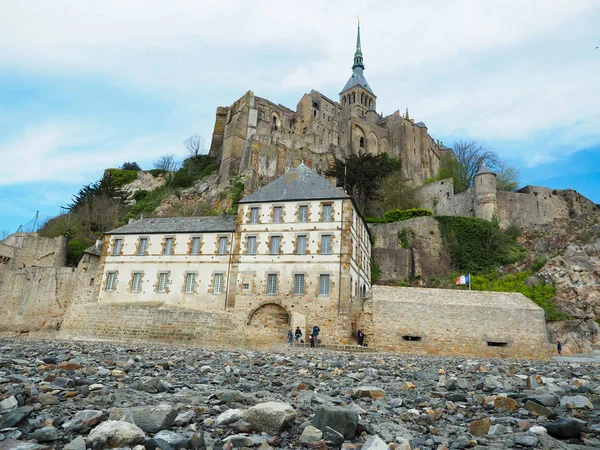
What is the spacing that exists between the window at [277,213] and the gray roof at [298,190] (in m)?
0.56

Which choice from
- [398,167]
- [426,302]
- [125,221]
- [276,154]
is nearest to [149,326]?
[426,302]

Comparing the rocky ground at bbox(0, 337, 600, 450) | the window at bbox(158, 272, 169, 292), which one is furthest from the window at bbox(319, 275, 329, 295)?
the rocky ground at bbox(0, 337, 600, 450)

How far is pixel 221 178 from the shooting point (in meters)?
60.8

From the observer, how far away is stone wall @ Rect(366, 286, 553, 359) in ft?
72.2

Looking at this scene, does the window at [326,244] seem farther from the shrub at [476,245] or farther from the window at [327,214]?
the shrub at [476,245]

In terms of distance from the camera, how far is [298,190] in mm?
30234

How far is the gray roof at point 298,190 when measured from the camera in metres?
29.5

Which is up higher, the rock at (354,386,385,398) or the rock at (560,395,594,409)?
the rock at (560,395,594,409)

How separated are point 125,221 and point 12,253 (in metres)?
14.4

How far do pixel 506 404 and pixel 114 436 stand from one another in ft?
17.5

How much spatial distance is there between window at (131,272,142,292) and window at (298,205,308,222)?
11.7 meters

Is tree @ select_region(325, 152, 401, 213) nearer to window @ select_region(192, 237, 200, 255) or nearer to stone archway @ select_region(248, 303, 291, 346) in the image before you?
window @ select_region(192, 237, 200, 255)

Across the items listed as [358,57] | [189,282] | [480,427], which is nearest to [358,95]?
[358,57]

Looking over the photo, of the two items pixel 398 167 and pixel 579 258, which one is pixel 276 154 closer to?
pixel 398 167
